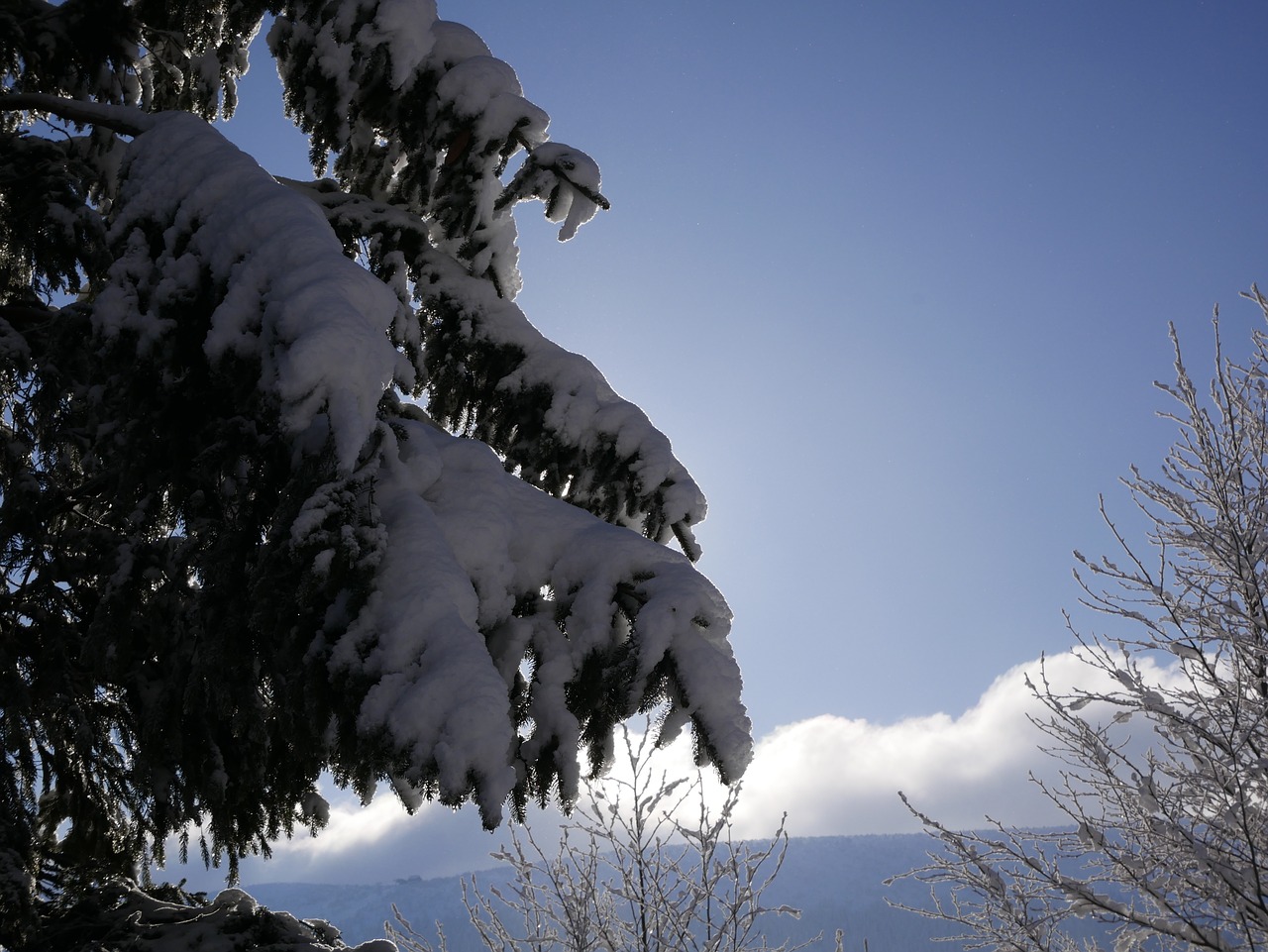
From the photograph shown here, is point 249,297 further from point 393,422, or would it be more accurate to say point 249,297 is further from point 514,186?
point 514,186

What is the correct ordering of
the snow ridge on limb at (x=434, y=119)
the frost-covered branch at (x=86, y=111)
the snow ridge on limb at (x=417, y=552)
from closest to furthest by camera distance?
the snow ridge on limb at (x=417, y=552), the frost-covered branch at (x=86, y=111), the snow ridge on limb at (x=434, y=119)

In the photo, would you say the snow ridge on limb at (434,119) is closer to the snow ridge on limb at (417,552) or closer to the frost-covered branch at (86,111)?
the frost-covered branch at (86,111)

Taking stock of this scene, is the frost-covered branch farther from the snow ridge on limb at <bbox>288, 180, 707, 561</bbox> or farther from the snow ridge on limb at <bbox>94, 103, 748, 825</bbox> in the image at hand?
the snow ridge on limb at <bbox>288, 180, 707, 561</bbox>

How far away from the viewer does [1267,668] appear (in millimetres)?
5809

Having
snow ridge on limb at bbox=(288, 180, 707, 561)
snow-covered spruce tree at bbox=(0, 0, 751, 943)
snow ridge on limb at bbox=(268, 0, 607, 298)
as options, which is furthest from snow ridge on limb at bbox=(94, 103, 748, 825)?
snow ridge on limb at bbox=(268, 0, 607, 298)

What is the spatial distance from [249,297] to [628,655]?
1.55 metres

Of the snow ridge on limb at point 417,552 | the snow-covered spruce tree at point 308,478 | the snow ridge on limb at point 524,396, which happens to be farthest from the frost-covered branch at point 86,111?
the snow ridge on limb at point 524,396

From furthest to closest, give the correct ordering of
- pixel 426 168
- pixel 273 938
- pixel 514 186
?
pixel 426 168, pixel 514 186, pixel 273 938

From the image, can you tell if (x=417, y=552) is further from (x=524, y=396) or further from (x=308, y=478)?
(x=524, y=396)

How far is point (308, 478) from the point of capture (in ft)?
7.20

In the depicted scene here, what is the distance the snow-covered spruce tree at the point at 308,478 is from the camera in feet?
7.31

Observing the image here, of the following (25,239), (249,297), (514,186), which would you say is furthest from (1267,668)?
(25,239)

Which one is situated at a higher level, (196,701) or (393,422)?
(393,422)

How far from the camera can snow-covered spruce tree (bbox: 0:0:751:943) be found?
2.23m
